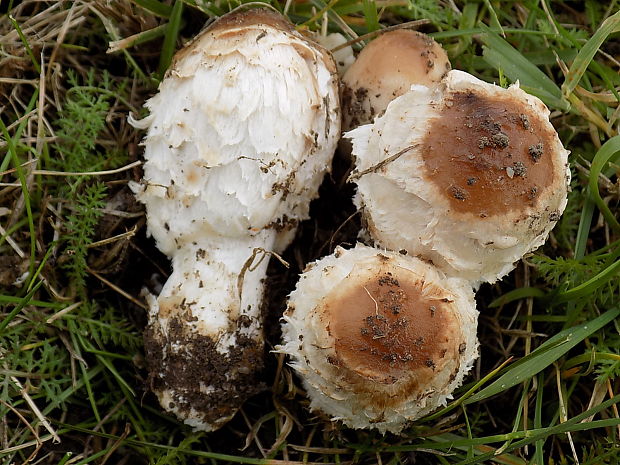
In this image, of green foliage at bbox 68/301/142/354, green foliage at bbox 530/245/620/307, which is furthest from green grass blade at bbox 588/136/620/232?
green foliage at bbox 68/301/142/354

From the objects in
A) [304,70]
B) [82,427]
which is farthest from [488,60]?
[82,427]

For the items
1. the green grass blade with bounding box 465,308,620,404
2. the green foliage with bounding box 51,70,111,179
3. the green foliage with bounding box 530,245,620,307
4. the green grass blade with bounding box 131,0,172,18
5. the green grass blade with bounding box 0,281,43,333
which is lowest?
the green grass blade with bounding box 465,308,620,404

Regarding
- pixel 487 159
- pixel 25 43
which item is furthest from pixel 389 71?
pixel 25 43

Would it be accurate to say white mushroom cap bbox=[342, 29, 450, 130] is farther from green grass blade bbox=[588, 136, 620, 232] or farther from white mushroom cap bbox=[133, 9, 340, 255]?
green grass blade bbox=[588, 136, 620, 232]

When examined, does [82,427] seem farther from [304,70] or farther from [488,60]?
[488,60]

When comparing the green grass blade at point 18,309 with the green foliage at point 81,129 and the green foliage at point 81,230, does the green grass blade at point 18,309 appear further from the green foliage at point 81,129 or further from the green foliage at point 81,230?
the green foliage at point 81,129

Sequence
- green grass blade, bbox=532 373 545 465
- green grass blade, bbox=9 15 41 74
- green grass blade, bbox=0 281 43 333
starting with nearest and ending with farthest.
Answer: green grass blade, bbox=0 281 43 333 → green grass blade, bbox=532 373 545 465 → green grass blade, bbox=9 15 41 74
